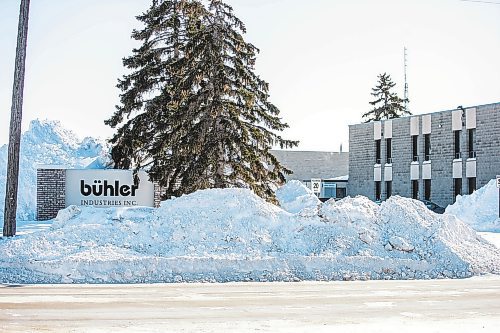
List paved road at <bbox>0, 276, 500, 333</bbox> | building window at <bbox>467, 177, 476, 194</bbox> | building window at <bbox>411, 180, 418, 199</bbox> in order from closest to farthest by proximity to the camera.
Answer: paved road at <bbox>0, 276, 500, 333</bbox> < building window at <bbox>467, 177, 476, 194</bbox> < building window at <bbox>411, 180, 418, 199</bbox>

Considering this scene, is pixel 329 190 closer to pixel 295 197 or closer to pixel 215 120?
pixel 295 197

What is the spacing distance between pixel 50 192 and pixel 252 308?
19.9 metres

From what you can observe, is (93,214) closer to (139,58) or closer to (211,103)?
(211,103)

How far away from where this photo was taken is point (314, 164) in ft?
233

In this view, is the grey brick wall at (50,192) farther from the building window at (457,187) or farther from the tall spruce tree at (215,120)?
the building window at (457,187)

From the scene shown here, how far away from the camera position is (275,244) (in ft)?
62.3

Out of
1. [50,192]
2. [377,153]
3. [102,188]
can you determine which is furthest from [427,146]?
[50,192]

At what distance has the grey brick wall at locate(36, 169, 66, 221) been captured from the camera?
98.6 ft

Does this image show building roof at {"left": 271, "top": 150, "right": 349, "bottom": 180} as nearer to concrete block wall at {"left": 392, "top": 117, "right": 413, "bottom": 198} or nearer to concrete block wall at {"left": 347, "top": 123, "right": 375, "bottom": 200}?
concrete block wall at {"left": 347, "top": 123, "right": 375, "bottom": 200}

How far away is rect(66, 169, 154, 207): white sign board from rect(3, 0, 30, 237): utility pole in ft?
26.7

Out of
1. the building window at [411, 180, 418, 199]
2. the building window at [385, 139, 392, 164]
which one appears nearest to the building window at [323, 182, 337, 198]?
the building window at [385, 139, 392, 164]

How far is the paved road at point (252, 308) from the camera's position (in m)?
10.3

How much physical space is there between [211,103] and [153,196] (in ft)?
18.7

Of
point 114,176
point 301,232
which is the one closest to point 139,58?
point 114,176
